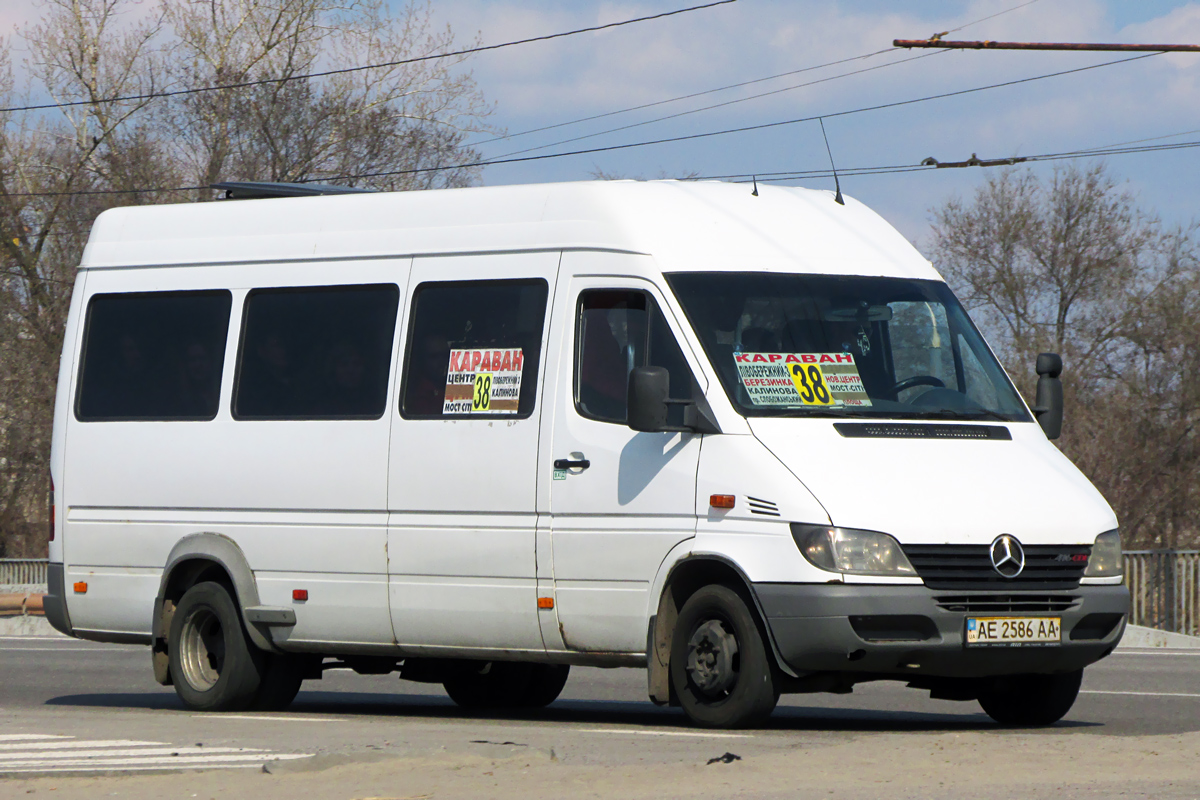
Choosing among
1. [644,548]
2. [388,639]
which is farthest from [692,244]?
[388,639]

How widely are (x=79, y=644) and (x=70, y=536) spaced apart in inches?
409

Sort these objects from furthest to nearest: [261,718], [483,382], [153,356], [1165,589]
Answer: [1165,589]
[153,356]
[261,718]
[483,382]

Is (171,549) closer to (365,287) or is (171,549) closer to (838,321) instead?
(365,287)

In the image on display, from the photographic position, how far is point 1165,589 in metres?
24.7

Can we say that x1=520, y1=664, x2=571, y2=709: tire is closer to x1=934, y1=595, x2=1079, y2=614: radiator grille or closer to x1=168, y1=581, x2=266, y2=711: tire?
x1=168, y1=581, x2=266, y2=711: tire

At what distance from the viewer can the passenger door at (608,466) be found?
987 centimetres

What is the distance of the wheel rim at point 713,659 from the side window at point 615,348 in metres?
1.19

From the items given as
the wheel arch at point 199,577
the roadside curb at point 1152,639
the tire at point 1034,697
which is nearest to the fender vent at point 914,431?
the tire at point 1034,697

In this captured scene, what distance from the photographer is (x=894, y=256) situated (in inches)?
426

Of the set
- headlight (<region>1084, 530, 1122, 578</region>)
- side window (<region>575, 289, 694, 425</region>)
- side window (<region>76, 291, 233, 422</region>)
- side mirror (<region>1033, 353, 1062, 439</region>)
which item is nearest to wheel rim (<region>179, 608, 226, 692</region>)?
side window (<region>76, 291, 233, 422</region>)

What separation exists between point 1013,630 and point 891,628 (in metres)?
0.65

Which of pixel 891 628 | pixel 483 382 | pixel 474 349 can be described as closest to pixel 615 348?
pixel 483 382

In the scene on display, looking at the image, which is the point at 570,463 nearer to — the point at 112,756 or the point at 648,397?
the point at 648,397

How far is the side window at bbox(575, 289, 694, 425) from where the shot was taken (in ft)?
32.9
